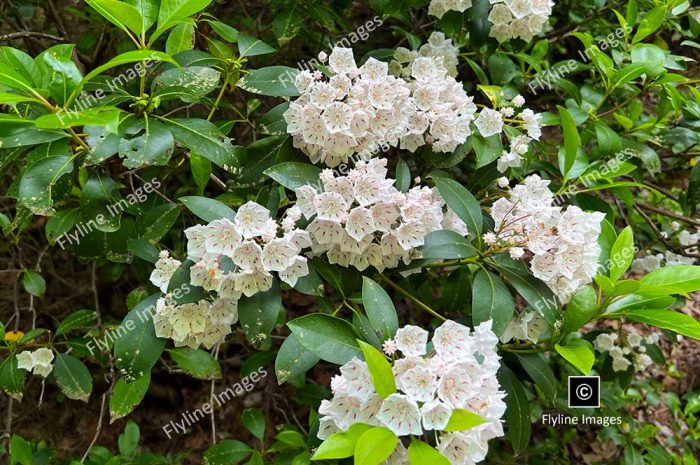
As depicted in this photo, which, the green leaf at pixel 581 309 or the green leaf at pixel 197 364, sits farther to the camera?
the green leaf at pixel 197 364

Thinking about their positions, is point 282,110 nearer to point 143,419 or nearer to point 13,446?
point 13,446

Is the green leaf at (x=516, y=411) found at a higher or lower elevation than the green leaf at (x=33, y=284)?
lower

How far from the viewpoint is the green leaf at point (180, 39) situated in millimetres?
1960

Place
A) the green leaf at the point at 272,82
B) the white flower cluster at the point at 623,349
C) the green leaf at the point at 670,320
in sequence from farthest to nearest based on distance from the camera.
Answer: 1. the white flower cluster at the point at 623,349
2. the green leaf at the point at 272,82
3. the green leaf at the point at 670,320

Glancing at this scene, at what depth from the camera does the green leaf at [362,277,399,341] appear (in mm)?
1475

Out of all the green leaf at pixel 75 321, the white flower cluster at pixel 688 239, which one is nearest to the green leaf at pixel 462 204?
the green leaf at pixel 75 321

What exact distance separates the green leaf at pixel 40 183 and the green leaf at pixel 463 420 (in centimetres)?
116

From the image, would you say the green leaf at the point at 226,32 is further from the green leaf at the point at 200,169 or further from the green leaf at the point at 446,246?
the green leaf at the point at 446,246

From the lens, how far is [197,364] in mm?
2088

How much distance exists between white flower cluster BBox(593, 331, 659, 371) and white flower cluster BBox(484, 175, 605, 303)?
1161mm

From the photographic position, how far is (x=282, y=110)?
190cm

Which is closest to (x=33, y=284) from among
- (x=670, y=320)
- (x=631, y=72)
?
(x=670, y=320)

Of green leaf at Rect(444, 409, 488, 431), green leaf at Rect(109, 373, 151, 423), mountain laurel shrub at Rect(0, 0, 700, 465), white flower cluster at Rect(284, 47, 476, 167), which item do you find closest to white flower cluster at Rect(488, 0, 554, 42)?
mountain laurel shrub at Rect(0, 0, 700, 465)

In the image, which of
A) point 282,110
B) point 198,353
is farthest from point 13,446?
point 282,110
